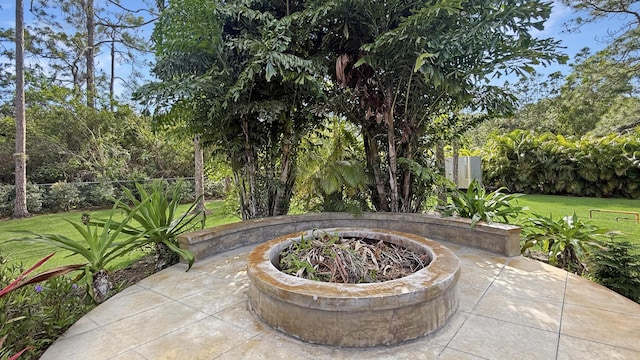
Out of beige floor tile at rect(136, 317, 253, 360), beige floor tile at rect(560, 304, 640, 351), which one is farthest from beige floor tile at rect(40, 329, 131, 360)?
beige floor tile at rect(560, 304, 640, 351)

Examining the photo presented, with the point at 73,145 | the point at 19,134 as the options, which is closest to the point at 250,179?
the point at 19,134

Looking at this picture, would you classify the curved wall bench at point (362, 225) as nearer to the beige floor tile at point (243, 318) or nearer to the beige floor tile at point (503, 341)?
the beige floor tile at point (243, 318)

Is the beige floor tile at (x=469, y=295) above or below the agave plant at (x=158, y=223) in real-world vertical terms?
below

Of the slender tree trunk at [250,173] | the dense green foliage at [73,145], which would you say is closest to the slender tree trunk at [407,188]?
the slender tree trunk at [250,173]

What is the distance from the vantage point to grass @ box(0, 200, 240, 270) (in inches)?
158

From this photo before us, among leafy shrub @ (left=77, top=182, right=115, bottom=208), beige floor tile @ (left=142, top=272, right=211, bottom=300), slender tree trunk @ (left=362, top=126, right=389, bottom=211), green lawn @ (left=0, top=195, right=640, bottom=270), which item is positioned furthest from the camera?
leafy shrub @ (left=77, top=182, right=115, bottom=208)

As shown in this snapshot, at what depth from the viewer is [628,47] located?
9.31 metres

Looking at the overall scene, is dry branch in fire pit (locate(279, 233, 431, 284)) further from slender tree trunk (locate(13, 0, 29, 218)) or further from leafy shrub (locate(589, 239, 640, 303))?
slender tree trunk (locate(13, 0, 29, 218))

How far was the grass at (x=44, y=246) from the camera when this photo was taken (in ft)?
13.1

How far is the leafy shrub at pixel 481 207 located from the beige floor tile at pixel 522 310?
1467 millimetres

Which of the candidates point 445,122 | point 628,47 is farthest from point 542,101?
point 445,122

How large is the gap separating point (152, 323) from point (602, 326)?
3.12 meters

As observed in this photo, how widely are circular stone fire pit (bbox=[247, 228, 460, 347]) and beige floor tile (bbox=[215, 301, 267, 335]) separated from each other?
6 cm

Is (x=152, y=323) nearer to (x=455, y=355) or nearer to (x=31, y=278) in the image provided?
(x=31, y=278)
